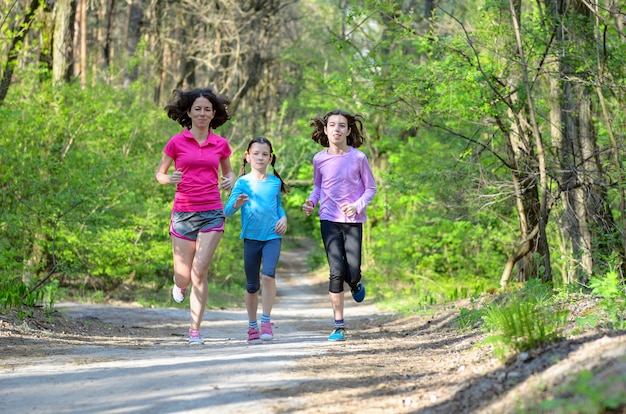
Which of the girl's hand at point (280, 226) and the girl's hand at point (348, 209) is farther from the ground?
the girl's hand at point (348, 209)

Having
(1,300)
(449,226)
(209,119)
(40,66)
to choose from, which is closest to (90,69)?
(40,66)

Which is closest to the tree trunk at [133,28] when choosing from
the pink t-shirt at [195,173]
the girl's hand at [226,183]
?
the girl's hand at [226,183]

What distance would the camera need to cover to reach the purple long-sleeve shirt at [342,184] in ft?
28.2

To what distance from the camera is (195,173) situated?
8.20 meters

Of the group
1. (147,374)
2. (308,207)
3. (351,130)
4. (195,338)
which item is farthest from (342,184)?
(147,374)

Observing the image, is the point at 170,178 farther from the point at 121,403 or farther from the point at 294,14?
the point at 294,14

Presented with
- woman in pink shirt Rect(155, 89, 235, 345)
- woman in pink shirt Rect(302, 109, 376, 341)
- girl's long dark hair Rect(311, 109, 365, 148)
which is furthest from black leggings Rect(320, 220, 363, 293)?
woman in pink shirt Rect(155, 89, 235, 345)

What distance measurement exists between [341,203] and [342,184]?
206mm

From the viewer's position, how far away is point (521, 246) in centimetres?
1194

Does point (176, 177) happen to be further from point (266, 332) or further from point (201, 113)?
point (266, 332)

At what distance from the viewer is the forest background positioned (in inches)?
440

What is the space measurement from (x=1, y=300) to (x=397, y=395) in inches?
251

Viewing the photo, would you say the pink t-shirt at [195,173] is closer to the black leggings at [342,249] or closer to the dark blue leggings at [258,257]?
the dark blue leggings at [258,257]

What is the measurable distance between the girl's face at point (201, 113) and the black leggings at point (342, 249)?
62.2 inches
